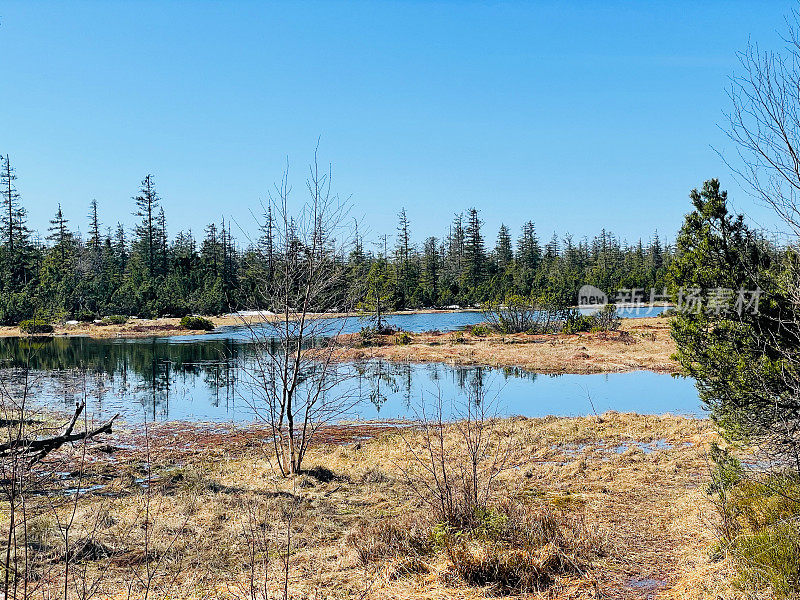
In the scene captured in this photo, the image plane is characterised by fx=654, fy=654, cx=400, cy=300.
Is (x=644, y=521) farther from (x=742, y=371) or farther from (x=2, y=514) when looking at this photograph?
(x=2, y=514)

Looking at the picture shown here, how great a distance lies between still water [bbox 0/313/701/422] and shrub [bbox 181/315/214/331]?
1444 cm

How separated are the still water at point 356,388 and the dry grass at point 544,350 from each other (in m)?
1.35

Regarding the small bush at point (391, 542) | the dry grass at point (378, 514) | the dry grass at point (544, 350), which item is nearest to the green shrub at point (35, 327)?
the dry grass at point (544, 350)

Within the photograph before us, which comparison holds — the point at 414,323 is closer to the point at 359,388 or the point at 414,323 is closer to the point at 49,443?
the point at 359,388


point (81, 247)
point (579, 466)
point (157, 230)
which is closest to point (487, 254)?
point (157, 230)

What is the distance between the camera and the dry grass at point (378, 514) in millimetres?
5316

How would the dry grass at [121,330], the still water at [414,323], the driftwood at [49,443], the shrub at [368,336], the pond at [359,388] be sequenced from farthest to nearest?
the dry grass at [121,330], the still water at [414,323], the shrub at [368,336], the pond at [359,388], the driftwood at [49,443]

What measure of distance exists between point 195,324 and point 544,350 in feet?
83.8

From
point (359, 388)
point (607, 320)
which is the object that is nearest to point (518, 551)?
point (359, 388)

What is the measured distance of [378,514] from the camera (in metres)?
7.47

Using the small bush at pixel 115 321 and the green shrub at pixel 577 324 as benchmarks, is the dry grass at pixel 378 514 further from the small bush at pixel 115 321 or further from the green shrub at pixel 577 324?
the small bush at pixel 115 321

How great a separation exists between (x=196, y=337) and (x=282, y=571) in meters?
34.9

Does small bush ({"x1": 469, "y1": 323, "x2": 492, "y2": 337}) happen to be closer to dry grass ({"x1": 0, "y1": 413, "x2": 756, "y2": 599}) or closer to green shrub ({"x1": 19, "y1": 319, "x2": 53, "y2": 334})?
dry grass ({"x1": 0, "y1": 413, "x2": 756, "y2": 599})

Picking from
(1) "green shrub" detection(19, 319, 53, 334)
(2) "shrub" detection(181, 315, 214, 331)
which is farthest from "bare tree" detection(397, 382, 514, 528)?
(1) "green shrub" detection(19, 319, 53, 334)
